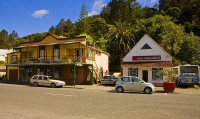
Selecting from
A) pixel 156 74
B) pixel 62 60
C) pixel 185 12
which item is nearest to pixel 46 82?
pixel 62 60

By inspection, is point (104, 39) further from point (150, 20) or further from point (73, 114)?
point (73, 114)

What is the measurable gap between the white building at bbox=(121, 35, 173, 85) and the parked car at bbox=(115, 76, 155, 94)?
861cm

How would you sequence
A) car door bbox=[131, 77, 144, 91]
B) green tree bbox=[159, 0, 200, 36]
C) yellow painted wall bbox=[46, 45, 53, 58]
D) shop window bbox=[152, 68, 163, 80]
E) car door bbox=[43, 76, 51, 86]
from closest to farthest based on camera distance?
1. car door bbox=[131, 77, 144, 91]
2. car door bbox=[43, 76, 51, 86]
3. shop window bbox=[152, 68, 163, 80]
4. yellow painted wall bbox=[46, 45, 53, 58]
5. green tree bbox=[159, 0, 200, 36]

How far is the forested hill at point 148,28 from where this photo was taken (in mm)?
47688

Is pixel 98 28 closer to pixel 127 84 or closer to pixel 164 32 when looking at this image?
pixel 164 32

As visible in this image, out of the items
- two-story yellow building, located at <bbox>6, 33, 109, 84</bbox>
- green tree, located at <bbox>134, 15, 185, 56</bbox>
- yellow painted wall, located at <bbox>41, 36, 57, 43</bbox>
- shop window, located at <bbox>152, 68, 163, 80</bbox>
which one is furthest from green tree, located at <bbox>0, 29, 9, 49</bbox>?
shop window, located at <bbox>152, 68, 163, 80</bbox>

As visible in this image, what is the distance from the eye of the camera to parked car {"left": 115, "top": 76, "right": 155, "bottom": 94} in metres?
22.5

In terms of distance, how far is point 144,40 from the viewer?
3294cm

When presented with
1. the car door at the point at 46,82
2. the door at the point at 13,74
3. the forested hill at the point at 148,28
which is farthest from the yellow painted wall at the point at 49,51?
the forested hill at the point at 148,28

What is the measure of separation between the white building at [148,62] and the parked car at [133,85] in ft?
28.3

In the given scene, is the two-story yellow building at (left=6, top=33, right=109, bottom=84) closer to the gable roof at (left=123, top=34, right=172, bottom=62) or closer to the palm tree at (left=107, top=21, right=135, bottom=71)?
the palm tree at (left=107, top=21, right=135, bottom=71)

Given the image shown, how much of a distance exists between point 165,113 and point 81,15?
61.2 metres

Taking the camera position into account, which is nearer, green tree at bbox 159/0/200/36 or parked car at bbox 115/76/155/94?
parked car at bbox 115/76/155/94

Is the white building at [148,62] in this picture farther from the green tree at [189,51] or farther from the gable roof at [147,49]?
the green tree at [189,51]
